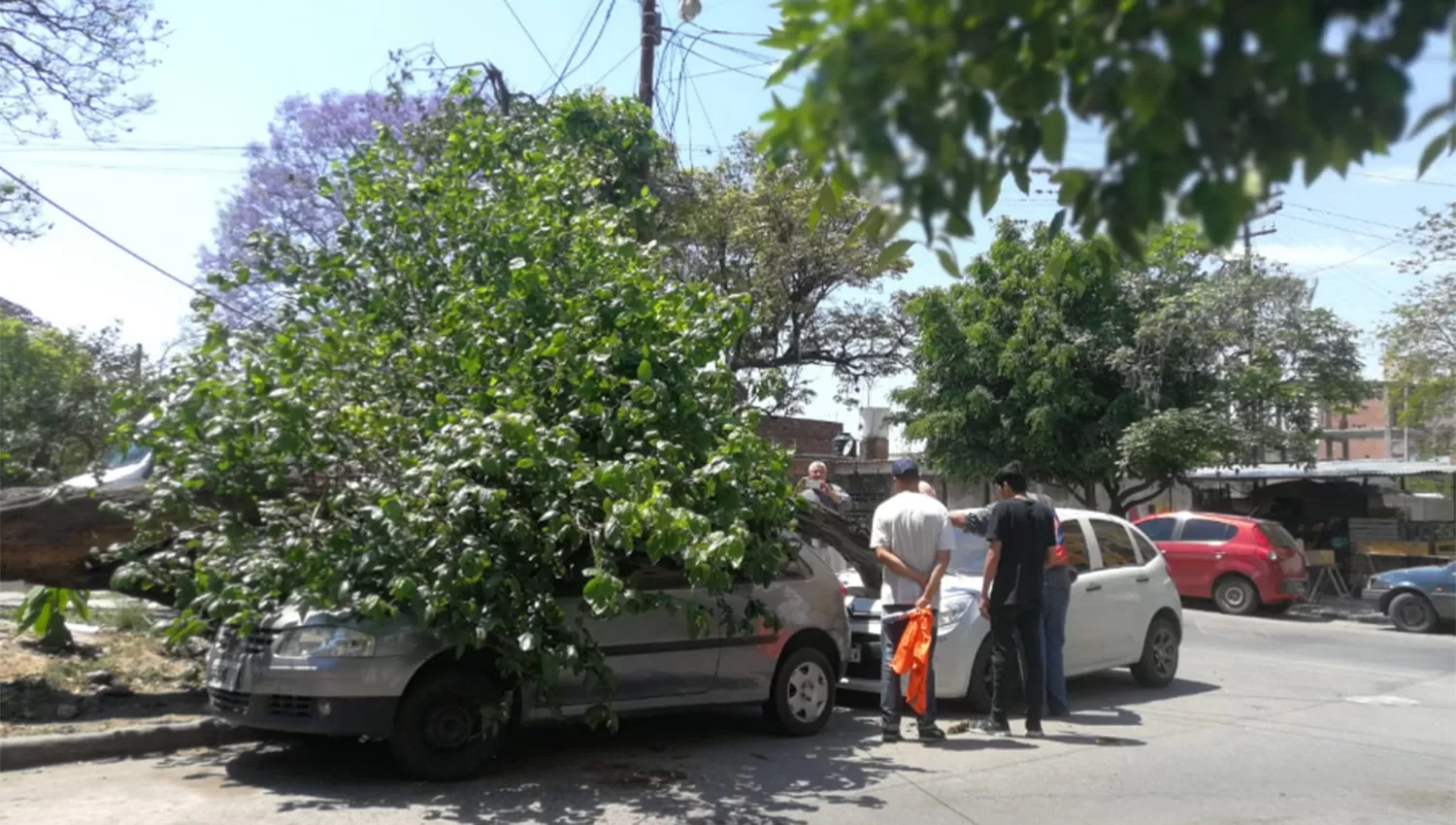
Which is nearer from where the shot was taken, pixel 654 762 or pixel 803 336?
pixel 654 762

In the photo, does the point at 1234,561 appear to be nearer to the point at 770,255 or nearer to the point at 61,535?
the point at 770,255

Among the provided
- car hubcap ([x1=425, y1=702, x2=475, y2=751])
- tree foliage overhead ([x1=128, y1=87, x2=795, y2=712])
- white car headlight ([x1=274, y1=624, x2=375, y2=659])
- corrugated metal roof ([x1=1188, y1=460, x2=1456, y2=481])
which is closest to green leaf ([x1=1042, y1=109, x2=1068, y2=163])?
tree foliage overhead ([x1=128, y1=87, x2=795, y2=712])

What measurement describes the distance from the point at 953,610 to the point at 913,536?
1.26 metres

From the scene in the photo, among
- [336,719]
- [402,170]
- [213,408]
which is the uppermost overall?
[402,170]

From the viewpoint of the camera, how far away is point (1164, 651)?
38.3ft

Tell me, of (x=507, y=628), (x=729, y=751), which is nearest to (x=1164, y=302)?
(x=729, y=751)

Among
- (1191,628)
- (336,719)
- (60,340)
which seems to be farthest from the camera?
(60,340)

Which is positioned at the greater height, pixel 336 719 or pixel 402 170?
pixel 402 170

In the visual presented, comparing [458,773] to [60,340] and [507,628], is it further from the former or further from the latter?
[60,340]

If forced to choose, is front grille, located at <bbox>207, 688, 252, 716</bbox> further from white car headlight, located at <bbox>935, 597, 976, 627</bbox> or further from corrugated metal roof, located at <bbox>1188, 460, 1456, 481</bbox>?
corrugated metal roof, located at <bbox>1188, 460, 1456, 481</bbox>

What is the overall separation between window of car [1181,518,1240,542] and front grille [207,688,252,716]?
681 inches

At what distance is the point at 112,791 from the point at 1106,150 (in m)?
7.02

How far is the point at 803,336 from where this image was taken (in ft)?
71.6

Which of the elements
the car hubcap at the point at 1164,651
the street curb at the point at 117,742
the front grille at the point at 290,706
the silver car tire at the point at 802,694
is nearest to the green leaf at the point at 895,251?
the front grille at the point at 290,706
